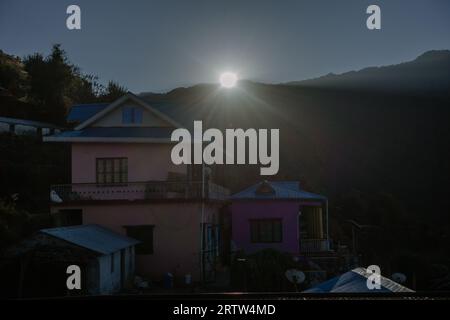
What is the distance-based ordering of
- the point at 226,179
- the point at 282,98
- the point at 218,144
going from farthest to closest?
the point at 226,179 → the point at 218,144 → the point at 282,98

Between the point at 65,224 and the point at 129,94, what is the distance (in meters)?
2.71

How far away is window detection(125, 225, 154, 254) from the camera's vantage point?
400 inches

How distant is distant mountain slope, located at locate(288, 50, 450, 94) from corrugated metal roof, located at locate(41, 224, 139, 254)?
12.4 ft

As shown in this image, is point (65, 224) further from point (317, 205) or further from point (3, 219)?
point (317, 205)

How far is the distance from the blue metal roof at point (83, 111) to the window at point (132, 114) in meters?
0.43

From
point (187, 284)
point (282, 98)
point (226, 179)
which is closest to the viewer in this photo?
point (187, 284)

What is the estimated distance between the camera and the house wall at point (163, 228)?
10055 millimetres

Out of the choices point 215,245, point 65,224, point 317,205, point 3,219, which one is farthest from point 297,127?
point 3,219

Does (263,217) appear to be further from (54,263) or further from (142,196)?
(54,263)

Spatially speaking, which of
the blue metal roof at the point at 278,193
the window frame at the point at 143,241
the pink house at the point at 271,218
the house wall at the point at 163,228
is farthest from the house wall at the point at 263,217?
the window frame at the point at 143,241

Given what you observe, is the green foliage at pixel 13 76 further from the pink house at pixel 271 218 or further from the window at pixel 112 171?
the pink house at pixel 271 218

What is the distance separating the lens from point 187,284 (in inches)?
386

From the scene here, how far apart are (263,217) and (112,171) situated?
3.58 metres

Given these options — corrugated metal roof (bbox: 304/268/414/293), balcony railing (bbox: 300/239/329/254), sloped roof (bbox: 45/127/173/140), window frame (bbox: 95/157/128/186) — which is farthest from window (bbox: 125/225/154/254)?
corrugated metal roof (bbox: 304/268/414/293)
